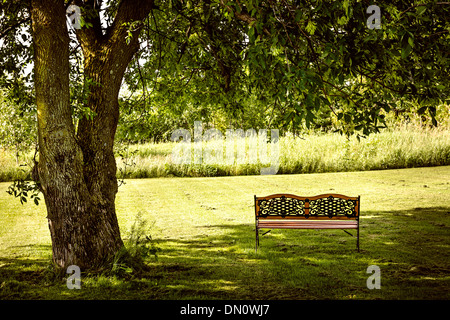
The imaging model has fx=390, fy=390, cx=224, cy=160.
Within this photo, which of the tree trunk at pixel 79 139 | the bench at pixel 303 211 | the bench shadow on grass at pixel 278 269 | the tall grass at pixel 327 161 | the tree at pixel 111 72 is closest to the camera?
the tree at pixel 111 72

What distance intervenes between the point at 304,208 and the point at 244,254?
4.15 feet

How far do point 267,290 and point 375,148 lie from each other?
15.3 m

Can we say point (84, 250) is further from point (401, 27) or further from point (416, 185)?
point (416, 185)

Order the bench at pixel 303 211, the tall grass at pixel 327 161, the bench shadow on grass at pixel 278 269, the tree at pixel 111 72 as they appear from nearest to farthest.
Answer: the tree at pixel 111 72
the bench shadow on grass at pixel 278 269
the bench at pixel 303 211
the tall grass at pixel 327 161

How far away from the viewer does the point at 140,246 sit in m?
5.89

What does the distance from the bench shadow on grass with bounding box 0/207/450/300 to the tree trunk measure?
0.59 meters

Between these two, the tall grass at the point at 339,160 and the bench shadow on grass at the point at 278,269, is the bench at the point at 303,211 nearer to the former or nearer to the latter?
the bench shadow on grass at the point at 278,269

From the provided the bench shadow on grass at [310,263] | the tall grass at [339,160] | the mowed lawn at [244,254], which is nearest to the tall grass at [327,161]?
the tall grass at [339,160]

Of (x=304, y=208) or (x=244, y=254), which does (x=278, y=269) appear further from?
(x=304, y=208)

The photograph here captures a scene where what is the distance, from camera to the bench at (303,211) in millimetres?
6355

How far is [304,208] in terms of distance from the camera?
6535 mm

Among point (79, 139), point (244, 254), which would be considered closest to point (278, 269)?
point (244, 254)

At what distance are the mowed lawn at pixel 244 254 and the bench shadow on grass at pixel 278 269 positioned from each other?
14 mm
